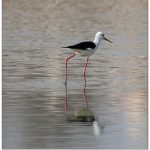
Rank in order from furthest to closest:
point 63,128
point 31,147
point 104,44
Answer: point 104,44 < point 63,128 < point 31,147

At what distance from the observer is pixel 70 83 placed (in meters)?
12.1

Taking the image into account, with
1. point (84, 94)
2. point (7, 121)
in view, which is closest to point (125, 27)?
point (84, 94)

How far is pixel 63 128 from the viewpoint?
859 centimetres

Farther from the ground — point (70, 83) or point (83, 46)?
point (83, 46)

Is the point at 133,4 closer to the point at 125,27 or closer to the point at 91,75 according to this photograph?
the point at 125,27

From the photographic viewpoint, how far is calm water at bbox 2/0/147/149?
27.0 ft

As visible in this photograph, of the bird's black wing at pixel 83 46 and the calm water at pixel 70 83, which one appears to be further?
the bird's black wing at pixel 83 46

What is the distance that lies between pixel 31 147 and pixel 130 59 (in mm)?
8003

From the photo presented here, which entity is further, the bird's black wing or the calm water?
the bird's black wing

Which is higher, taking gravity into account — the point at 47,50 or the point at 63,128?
the point at 47,50

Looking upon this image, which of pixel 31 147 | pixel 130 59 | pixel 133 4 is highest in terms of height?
pixel 133 4

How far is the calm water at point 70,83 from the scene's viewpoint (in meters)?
8.23

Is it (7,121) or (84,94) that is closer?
(7,121)

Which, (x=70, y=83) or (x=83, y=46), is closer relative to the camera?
(x=70, y=83)
